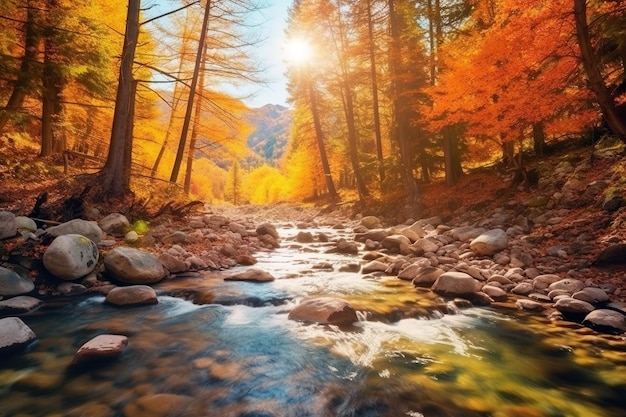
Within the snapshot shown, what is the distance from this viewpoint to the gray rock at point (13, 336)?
3.85 m

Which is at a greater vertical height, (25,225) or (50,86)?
(50,86)

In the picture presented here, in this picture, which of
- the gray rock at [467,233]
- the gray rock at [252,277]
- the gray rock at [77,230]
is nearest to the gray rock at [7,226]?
the gray rock at [77,230]

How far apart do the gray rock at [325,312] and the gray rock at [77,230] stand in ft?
14.2

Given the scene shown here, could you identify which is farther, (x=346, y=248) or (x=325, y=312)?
(x=346, y=248)

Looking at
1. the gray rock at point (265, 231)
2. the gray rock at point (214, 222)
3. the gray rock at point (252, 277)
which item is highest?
the gray rock at point (214, 222)

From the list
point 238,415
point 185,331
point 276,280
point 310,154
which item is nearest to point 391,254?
point 276,280

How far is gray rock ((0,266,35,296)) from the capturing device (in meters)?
5.14

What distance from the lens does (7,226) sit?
5.90 m

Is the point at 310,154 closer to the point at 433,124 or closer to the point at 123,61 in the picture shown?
the point at 433,124

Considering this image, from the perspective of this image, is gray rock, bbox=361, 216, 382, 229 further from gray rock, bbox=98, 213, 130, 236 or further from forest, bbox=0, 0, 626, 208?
gray rock, bbox=98, 213, 130, 236

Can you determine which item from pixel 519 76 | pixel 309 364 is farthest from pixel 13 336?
pixel 519 76

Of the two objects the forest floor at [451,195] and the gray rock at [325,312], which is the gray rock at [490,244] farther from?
the gray rock at [325,312]

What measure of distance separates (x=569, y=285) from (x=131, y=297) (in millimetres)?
7132

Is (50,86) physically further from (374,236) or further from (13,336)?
(374,236)
